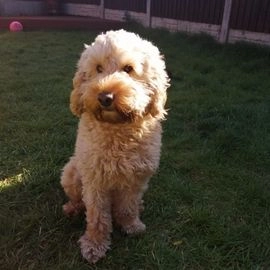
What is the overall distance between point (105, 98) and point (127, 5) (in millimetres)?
11070

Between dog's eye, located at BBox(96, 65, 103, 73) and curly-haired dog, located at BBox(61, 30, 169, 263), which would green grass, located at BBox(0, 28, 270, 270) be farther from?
dog's eye, located at BBox(96, 65, 103, 73)

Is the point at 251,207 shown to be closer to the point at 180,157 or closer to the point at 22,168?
the point at 180,157

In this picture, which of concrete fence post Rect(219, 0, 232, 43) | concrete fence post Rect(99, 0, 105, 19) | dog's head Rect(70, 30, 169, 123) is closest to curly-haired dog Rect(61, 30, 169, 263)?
dog's head Rect(70, 30, 169, 123)

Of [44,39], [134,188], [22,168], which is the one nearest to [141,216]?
[134,188]

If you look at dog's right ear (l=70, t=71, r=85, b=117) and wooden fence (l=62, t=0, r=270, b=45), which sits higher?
dog's right ear (l=70, t=71, r=85, b=117)

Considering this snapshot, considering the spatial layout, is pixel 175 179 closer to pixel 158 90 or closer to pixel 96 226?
pixel 96 226

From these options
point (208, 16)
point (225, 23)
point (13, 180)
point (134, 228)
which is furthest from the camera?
point (208, 16)

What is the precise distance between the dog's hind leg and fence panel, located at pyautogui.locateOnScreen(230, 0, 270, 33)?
667cm

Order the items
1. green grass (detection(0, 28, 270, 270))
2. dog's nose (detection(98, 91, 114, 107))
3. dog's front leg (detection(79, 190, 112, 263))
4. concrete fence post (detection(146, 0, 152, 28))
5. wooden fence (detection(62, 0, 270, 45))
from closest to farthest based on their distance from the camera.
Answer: dog's nose (detection(98, 91, 114, 107)) → dog's front leg (detection(79, 190, 112, 263)) → green grass (detection(0, 28, 270, 270)) → wooden fence (detection(62, 0, 270, 45)) → concrete fence post (detection(146, 0, 152, 28))

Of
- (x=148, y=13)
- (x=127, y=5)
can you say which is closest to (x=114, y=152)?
(x=148, y=13)

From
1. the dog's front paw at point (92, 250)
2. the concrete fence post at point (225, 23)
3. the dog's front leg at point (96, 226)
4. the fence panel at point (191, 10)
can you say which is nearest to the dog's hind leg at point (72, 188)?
the dog's front leg at point (96, 226)

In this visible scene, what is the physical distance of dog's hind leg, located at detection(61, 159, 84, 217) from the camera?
9.42 ft

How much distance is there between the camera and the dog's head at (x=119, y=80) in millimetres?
2268

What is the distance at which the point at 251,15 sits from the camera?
8.59 metres
